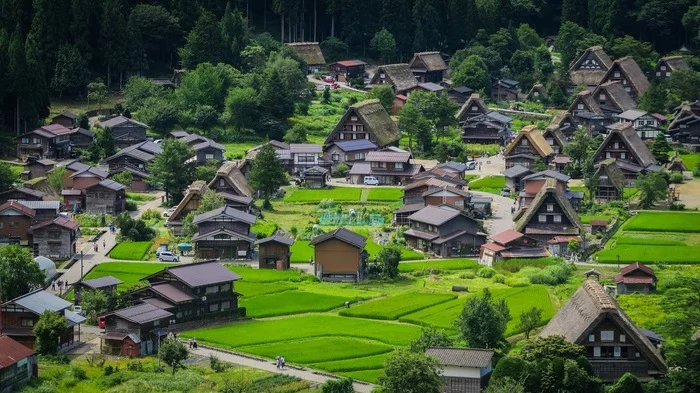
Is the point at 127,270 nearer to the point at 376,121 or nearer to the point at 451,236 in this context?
the point at 451,236

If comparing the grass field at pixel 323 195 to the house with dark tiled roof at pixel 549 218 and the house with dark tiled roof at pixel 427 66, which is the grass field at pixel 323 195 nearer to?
the house with dark tiled roof at pixel 549 218

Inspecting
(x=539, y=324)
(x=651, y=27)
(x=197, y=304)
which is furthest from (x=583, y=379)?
(x=651, y=27)

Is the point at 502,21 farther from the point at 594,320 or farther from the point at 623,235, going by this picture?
the point at 594,320

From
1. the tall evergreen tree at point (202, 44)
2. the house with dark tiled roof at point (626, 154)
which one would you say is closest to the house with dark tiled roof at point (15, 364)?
the house with dark tiled roof at point (626, 154)

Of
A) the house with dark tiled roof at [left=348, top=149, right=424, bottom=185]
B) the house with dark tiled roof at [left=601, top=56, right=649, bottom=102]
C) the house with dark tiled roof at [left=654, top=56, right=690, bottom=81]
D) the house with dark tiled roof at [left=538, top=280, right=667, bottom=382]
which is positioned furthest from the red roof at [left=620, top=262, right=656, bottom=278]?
the house with dark tiled roof at [left=654, top=56, right=690, bottom=81]

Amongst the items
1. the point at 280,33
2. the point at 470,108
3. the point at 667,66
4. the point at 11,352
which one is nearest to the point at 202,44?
the point at 280,33

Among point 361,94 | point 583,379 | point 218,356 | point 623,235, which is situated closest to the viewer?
point 583,379
